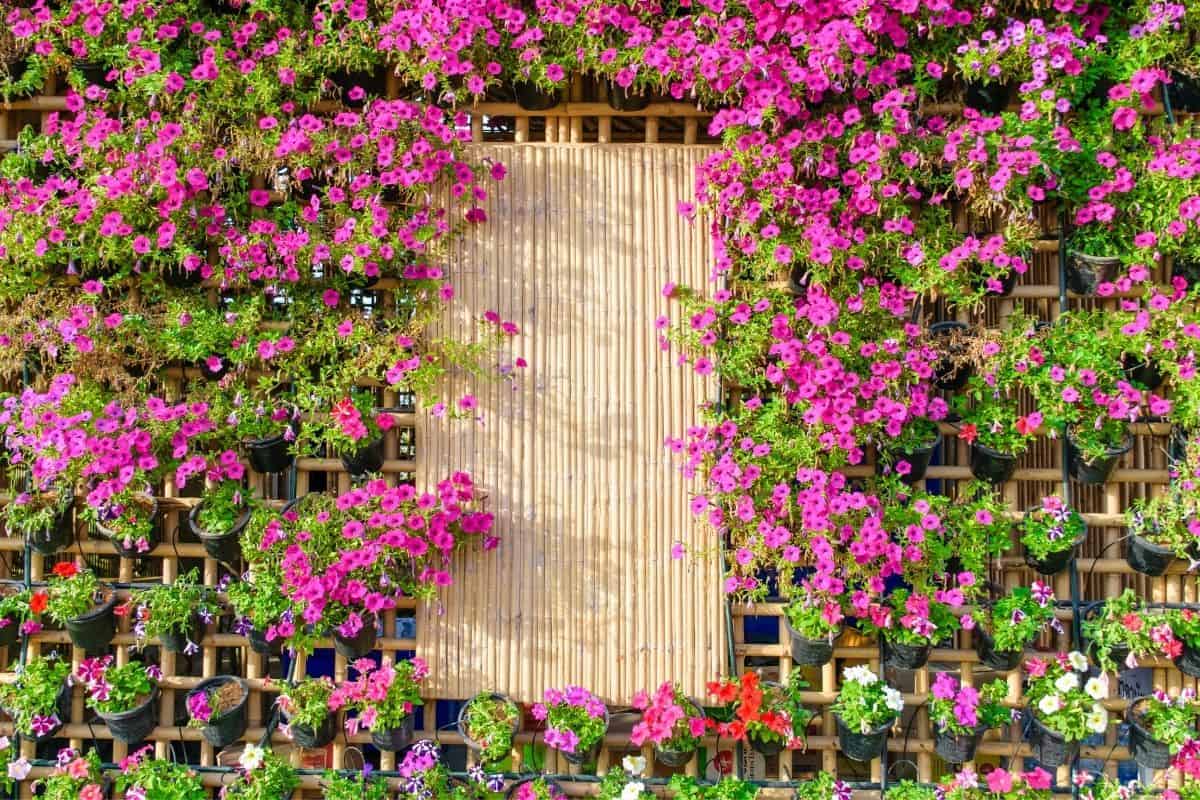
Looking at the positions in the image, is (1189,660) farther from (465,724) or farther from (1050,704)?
(465,724)

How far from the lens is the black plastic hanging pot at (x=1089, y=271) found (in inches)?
125

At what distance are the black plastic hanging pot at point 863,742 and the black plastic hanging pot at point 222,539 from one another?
2.13 meters

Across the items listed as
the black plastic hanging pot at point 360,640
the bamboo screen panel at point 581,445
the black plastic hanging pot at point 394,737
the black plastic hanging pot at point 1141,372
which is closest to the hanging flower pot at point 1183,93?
the black plastic hanging pot at point 1141,372

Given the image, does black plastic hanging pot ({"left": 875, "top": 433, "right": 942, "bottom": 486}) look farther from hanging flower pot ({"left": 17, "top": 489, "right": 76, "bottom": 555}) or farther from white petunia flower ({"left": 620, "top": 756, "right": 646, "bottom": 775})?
hanging flower pot ({"left": 17, "top": 489, "right": 76, "bottom": 555})

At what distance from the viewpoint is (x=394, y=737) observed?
10.2ft

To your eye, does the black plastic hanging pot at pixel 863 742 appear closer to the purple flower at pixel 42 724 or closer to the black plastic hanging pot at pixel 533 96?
the black plastic hanging pot at pixel 533 96

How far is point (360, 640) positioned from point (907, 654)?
1845mm

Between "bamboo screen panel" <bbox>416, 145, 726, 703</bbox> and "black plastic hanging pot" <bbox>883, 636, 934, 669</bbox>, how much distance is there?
586mm

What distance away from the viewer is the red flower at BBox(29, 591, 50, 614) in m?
3.16

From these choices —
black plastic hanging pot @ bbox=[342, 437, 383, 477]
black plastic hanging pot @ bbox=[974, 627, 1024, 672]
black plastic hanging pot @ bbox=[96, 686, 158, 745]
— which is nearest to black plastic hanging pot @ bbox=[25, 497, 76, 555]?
black plastic hanging pot @ bbox=[96, 686, 158, 745]

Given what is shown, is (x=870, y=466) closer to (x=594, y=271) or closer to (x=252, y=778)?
(x=594, y=271)

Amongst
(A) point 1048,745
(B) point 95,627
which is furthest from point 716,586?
(B) point 95,627

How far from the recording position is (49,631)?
3312mm

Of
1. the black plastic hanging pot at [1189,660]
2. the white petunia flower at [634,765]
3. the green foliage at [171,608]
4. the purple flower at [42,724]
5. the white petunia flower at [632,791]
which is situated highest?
the green foliage at [171,608]
